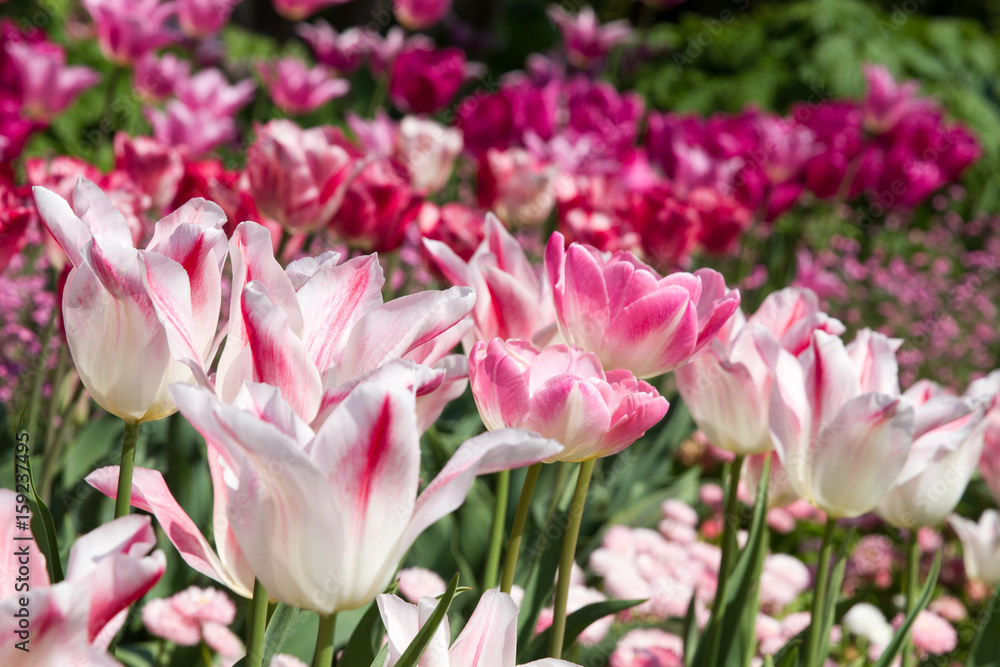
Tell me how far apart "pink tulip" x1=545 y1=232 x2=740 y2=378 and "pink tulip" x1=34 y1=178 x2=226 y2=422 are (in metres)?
0.33

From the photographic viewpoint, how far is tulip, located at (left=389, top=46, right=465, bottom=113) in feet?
10.7

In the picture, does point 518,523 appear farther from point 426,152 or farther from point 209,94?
point 209,94

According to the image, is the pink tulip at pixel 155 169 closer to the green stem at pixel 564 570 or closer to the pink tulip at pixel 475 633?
the green stem at pixel 564 570

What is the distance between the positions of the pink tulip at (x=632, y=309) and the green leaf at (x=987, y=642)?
0.74m

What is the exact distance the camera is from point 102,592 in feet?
1.45

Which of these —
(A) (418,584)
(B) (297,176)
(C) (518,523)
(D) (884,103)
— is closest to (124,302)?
(C) (518,523)

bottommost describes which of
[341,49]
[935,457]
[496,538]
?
[341,49]

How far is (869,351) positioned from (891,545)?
1775 millimetres

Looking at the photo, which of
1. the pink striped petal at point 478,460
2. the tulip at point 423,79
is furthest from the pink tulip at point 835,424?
the tulip at point 423,79

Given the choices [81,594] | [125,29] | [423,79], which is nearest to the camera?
[81,594]

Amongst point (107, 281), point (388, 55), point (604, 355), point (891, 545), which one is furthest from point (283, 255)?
point (388, 55)

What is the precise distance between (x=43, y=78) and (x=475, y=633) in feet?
8.51

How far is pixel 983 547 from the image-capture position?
1438 mm

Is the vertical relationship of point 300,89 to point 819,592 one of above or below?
below
